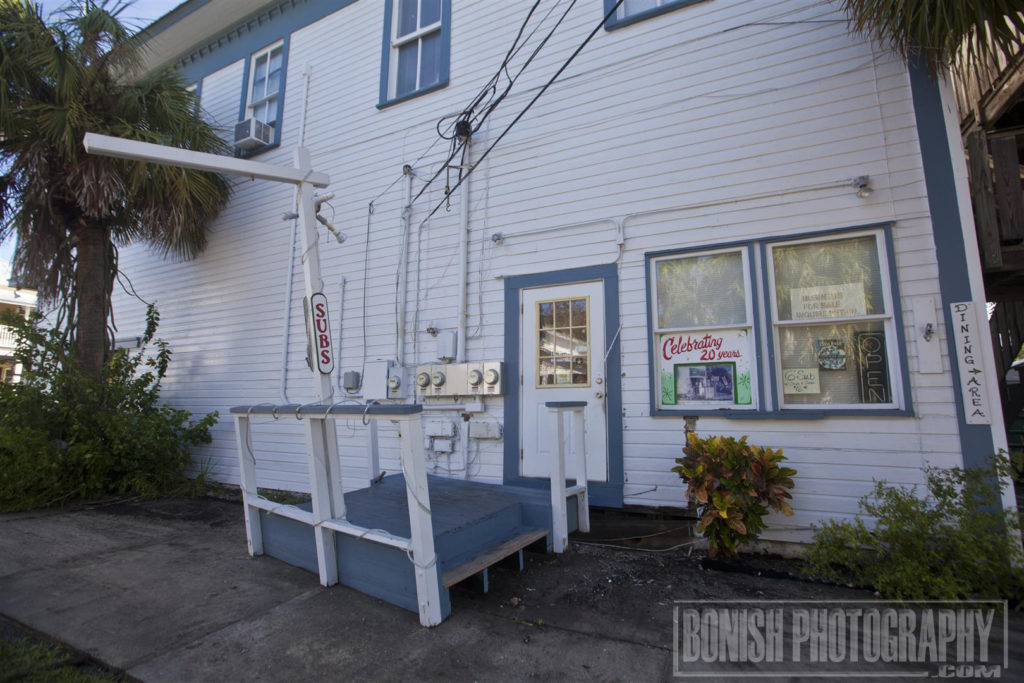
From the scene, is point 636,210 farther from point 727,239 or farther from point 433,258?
point 433,258

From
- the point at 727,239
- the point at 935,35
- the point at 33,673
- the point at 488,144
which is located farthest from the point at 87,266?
the point at 935,35

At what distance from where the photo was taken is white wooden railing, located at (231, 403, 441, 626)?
281 centimetres

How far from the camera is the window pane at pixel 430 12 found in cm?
660

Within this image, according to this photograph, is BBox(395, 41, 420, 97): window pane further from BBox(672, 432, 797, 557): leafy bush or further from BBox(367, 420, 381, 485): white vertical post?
BBox(672, 432, 797, 557): leafy bush

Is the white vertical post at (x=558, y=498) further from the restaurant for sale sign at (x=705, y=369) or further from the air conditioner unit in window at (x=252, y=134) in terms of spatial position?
the air conditioner unit in window at (x=252, y=134)

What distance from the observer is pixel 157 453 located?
6738mm

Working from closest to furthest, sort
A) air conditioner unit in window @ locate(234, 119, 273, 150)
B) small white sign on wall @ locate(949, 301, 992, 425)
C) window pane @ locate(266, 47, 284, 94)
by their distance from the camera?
small white sign on wall @ locate(949, 301, 992, 425), air conditioner unit in window @ locate(234, 119, 273, 150), window pane @ locate(266, 47, 284, 94)

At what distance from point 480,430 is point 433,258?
2079 mm

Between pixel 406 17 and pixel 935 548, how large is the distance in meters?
7.88

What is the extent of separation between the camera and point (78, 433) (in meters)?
6.27

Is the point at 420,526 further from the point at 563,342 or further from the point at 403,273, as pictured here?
the point at 403,273

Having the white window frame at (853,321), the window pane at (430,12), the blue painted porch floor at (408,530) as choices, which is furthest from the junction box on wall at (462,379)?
the window pane at (430,12)

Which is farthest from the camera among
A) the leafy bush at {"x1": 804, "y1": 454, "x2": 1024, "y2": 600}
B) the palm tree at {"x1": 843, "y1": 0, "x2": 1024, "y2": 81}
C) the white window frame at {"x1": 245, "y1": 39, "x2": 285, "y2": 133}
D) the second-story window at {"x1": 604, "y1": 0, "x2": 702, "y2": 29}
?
the white window frame at {"x1": 245, "y1": 39, "x2": 285, "y2": 133}

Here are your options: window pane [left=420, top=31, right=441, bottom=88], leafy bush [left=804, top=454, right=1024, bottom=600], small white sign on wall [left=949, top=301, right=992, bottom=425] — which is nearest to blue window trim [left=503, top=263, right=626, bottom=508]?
leafy bush [left=804, top=454, right=1024, bottom=600]
